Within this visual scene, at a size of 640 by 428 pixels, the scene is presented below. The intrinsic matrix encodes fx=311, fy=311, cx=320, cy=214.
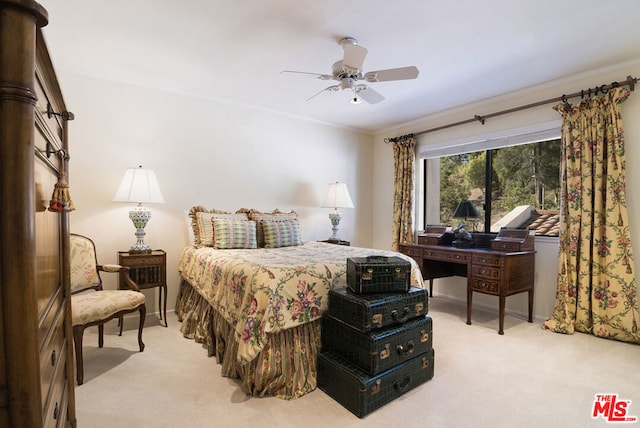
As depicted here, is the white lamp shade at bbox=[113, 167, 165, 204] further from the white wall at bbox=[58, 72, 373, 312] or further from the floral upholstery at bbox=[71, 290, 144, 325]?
the floral upholstery at bbox=[71, 290, 144, 325]

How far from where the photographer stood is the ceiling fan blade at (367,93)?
106 inches

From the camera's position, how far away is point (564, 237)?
3.11 metres

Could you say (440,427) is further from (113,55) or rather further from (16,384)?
(113,55)

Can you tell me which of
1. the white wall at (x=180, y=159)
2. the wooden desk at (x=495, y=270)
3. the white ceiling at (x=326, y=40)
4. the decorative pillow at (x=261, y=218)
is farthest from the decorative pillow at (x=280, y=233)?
the wooden desk at (x=495, y=270)

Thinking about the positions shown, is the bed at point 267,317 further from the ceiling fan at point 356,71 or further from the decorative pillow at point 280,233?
the ceiling fan at point 356,71

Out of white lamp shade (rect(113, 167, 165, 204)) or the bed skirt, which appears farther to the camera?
white lamp shade (rect(113, 167, 165, 204))

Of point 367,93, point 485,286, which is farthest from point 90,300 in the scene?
point 485,286

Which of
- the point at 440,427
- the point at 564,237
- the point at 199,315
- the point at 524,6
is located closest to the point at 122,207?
the point at 199,315

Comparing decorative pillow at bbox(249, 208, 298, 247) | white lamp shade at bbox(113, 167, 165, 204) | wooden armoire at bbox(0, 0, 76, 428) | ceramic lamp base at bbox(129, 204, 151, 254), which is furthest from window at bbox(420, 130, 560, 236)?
wooden armoire at bbox(0, 0, 76, 428)

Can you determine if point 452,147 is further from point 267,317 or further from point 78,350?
point 78,350

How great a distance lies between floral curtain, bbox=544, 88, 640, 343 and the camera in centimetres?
277

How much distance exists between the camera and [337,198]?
4.38 metres

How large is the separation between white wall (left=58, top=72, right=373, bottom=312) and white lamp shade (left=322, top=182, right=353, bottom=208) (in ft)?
1.04

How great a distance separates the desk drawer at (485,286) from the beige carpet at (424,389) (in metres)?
0.44
